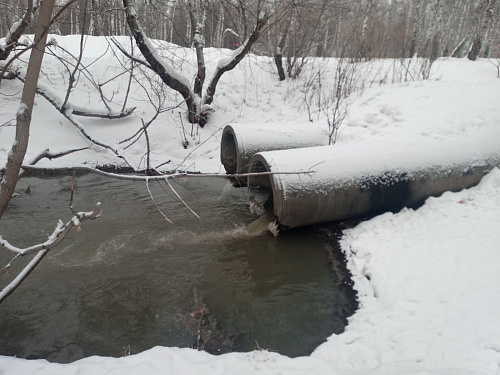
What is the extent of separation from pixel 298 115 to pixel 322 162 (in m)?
5.46

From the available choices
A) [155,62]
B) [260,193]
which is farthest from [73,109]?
[260,193]

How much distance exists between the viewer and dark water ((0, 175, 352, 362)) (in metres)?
3.05

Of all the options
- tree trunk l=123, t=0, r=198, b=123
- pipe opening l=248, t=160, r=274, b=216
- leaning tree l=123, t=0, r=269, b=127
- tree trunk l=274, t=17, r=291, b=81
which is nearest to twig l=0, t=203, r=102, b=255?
pipe opening l=248, t=160, r=274, b=216

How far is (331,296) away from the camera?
3578mm

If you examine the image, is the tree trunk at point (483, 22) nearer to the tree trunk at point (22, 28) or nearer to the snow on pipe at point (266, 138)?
the snow on pipe at point (266, 138)

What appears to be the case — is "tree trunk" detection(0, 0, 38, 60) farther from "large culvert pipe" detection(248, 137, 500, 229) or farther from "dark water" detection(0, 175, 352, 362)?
"large culvert pipe" detection(248, 137, 500, 229)

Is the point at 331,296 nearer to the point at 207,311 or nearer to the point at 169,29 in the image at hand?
the point at 207,311

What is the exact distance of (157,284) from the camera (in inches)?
147

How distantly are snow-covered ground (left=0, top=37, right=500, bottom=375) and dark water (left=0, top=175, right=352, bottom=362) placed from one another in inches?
13.2

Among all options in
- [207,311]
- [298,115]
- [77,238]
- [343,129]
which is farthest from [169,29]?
[207,311]

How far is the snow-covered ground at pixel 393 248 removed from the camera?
96.7 inches

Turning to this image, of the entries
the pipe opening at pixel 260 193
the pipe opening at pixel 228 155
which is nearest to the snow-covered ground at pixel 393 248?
the pipe opening at pixel 228 155

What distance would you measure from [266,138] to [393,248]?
9.76 feet

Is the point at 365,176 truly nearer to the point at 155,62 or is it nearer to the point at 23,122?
the point at 23,122
